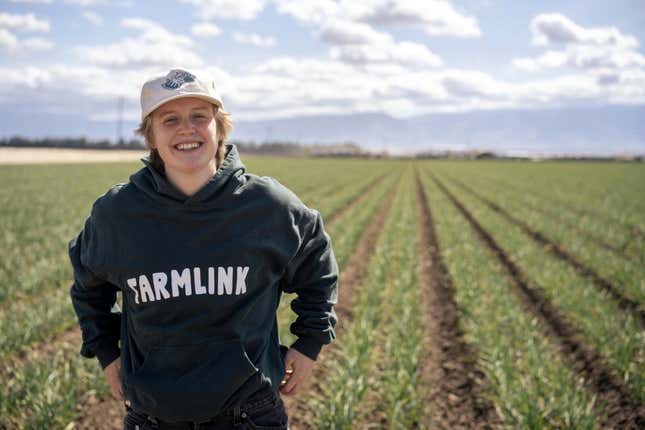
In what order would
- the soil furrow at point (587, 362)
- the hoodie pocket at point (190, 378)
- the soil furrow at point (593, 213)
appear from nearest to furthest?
1. the hoodie pocket at point (190, 378)
2. the soil furrow at point (587, 362)
3. the soil furrow at point (593, 213)

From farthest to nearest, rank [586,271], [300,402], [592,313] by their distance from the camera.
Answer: [586,271], [592,313], [300,402]

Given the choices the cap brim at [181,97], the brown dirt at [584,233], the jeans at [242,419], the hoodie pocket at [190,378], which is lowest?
the brown dirt at [584,233]

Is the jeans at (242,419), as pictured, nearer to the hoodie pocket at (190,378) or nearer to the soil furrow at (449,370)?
the hoodie pocket at (190,378)

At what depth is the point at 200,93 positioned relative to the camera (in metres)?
2.06

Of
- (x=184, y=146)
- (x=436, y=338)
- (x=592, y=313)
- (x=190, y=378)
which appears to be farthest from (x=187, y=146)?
(x=592, y=313)

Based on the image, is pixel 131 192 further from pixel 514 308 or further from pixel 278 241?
pixel 514 308

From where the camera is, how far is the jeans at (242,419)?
2.08 m

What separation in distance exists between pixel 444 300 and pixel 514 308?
3.97ft

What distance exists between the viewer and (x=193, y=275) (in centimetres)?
208

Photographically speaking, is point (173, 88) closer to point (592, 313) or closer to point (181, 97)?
point (181, 97)

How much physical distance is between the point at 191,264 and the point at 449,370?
4.47 meters

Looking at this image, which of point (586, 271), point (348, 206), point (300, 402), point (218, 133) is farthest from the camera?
point (348, 206)

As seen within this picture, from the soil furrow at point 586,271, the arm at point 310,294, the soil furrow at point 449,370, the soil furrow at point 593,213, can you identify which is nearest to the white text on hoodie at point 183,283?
the arm at point 310,294

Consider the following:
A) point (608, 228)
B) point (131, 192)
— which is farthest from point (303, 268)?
point (608, 228)
